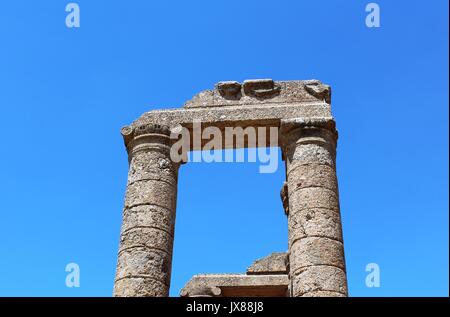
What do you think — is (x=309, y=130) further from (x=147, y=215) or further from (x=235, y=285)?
(x=235, y=285)

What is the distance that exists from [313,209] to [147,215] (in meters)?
3.40

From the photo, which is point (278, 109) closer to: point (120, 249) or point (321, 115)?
point (321, 115)

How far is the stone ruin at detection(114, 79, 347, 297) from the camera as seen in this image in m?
10.7

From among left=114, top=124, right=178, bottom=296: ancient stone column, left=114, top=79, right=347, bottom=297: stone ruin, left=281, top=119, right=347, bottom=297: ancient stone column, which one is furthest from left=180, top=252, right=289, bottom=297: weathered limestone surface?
left=114, top=124, right=178, bottom=296: ancient stone column

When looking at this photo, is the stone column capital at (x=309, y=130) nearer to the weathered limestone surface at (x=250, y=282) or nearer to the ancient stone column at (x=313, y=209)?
the ancient stone column at (x=313, y=209)

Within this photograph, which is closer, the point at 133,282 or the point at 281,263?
the point at 133,282

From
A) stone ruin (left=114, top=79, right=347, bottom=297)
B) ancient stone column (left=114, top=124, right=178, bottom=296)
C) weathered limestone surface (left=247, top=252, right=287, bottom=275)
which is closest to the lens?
stone ruin (left=114, top=79, right=347, bottom=297)

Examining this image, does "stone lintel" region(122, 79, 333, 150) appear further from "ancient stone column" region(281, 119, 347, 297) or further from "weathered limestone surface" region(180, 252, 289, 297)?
"weathered limestone surface" region(180, 252, 289, 297)

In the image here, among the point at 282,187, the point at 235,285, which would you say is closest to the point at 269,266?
the point at 235,285

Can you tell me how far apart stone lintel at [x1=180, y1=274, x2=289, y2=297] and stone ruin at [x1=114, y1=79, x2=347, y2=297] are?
16.7ft
